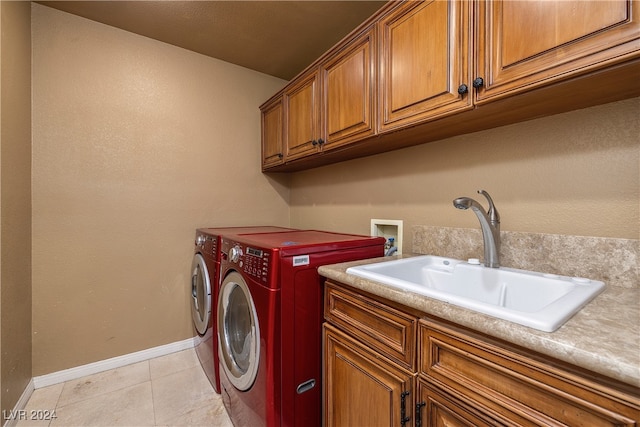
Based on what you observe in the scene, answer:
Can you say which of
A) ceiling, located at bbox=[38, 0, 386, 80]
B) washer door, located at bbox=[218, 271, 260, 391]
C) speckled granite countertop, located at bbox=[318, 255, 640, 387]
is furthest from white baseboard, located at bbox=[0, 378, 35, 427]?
ceiling, located at bbox=[38, 0, 386, 80]

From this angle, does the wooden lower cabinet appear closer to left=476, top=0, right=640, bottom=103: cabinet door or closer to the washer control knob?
the washer control knob

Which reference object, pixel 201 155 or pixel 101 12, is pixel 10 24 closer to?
pixel 101 12

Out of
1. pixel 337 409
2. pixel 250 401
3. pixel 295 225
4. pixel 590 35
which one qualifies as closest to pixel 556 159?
pixel 590 35

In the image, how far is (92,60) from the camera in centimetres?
189

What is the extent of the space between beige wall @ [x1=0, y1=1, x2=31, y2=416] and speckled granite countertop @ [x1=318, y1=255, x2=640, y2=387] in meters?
1.92

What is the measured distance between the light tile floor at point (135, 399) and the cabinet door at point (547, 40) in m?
2.00

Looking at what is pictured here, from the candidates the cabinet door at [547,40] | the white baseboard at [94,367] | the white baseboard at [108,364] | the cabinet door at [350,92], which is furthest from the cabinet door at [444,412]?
the white baseboard at [108,364]

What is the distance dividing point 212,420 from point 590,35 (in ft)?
7.16

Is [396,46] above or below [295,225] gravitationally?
above

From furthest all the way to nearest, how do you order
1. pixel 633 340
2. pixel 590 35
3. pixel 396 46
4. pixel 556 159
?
pixel 396 46 → pixel 556 159 → pixel 590 35 → pixel 633 340

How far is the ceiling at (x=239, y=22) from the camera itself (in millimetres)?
1692

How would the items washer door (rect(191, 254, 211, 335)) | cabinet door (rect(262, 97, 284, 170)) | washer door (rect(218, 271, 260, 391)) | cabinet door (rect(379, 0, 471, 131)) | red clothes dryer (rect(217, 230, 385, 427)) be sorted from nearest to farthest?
1. cabinet door (rect(379, 0, 471, 131))
2. red clothes dryer (rect(217, 230, 385, 427))
3. washer door (rect(218, 271, 260, 391))
4. washer door (rect(191, 254, 211, 335))
5. cabinet door (rect(262, 97, 284, 170))

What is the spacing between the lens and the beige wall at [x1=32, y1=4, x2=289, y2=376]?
1.78m

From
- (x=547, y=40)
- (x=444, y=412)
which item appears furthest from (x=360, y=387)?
(x=547, y=40)
